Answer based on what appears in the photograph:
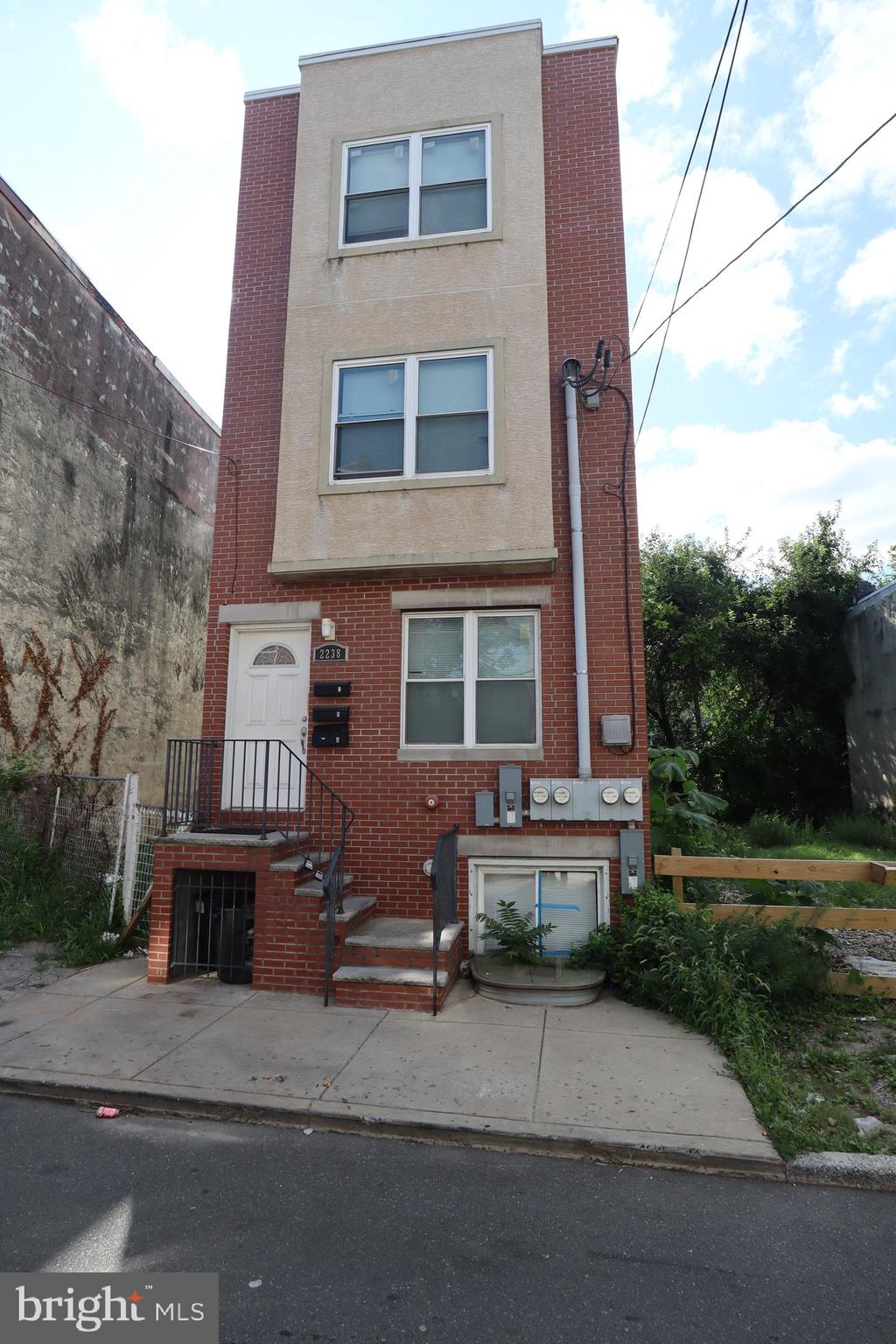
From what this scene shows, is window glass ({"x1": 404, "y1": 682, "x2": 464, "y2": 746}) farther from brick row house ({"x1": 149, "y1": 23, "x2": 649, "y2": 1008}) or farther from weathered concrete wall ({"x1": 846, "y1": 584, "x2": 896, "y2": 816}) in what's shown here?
weathered concrete wall ({"x1": 846, "y1": 584, "x2": 896, "y2": 816})

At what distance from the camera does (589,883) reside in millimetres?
7449

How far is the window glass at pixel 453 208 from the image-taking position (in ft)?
28.5

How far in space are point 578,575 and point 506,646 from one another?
1015 mm

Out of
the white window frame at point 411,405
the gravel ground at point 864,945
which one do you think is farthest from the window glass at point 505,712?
the gravel ground at point 864,945

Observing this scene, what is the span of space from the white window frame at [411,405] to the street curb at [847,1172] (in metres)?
6.21

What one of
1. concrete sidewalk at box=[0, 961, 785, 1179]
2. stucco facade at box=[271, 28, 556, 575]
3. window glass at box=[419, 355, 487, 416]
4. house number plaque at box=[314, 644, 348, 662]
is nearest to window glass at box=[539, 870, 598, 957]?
concrete sidewalk at box=[0, 961, 785, 1179]

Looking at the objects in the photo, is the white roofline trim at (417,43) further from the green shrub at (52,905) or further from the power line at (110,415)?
the green shrub at (52,905)

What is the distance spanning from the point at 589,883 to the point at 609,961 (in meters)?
0.83

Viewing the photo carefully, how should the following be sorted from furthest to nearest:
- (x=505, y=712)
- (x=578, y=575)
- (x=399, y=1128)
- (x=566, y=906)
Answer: (x=505, y=712) < (x=578, y=575) < (x=566, y=906) < (x=399, y=1128)

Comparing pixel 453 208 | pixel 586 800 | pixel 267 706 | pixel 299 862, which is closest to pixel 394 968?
pixel 299 862

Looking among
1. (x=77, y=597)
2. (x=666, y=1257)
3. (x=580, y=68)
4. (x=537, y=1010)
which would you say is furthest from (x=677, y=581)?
(x=666, y=1257)

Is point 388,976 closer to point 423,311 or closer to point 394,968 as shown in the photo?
point 394,968

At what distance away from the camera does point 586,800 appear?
7.32 meters

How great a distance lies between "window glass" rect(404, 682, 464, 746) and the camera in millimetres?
7867
